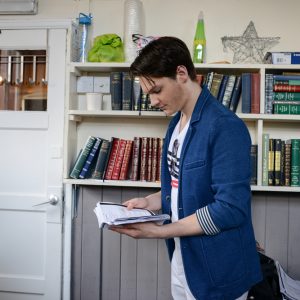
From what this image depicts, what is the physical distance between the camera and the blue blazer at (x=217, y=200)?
3.26ft

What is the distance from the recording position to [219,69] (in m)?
1.93

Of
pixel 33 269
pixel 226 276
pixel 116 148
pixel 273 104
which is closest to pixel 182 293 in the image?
pixel 226 276

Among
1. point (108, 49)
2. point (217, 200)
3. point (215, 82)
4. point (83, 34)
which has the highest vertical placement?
point (83, 34)

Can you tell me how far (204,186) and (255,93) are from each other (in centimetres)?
98

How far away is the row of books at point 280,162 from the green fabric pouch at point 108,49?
3.17 feet

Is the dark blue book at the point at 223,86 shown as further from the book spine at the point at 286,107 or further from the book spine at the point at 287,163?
the book spine at the point at 287,163

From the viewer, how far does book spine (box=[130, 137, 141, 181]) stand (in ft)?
6.22

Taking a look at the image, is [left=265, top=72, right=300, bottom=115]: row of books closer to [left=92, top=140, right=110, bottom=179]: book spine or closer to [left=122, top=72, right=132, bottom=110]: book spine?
[left=122, top=72, right=132, bottom=110]: book spine

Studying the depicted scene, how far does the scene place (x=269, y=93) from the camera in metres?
1.83

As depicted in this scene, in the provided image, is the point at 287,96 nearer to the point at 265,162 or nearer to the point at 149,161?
the point at 265,162

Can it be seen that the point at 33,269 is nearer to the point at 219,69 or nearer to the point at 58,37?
the point at 58,37

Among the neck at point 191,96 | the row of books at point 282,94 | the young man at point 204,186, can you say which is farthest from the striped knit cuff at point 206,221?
the row of books at point 282,94

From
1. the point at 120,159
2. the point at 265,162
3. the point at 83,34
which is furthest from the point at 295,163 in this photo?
the point at 83,34

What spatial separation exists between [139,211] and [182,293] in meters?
0.35
